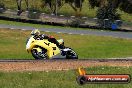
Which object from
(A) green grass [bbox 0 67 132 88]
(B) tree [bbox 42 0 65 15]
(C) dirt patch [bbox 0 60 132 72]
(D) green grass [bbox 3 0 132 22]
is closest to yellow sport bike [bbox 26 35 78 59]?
(C) dirt patch [bbox 0 60 132 72]

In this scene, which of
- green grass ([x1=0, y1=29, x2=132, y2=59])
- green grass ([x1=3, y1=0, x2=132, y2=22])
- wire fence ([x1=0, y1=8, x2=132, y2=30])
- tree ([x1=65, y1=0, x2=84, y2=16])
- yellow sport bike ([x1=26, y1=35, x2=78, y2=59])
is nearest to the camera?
yellow sport bike ([x1=26, y1=35, x2=78, y2=59])

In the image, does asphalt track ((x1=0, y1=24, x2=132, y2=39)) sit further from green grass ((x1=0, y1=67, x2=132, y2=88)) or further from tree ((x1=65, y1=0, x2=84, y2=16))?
green grass ((x1=0, y1=67, x2=132, y2=88))

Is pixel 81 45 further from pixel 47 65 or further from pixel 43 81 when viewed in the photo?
pixel 43 81

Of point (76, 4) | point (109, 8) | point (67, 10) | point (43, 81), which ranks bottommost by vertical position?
point (67, 10)

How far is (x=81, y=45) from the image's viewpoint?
131 feet

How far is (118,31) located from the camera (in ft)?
166

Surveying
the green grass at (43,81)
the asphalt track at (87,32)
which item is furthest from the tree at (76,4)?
the green grass at (43,81)

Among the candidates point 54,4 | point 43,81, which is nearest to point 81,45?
point 43,81

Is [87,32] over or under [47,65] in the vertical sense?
under

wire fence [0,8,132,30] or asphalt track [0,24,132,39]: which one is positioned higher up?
wire fence [0,8,132,30]

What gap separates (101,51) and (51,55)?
44.8 ft

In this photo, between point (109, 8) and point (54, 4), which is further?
point (54, 4)

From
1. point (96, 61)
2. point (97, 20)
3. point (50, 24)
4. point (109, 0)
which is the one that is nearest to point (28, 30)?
point (50, 24)

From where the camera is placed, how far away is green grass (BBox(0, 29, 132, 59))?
34031mm
